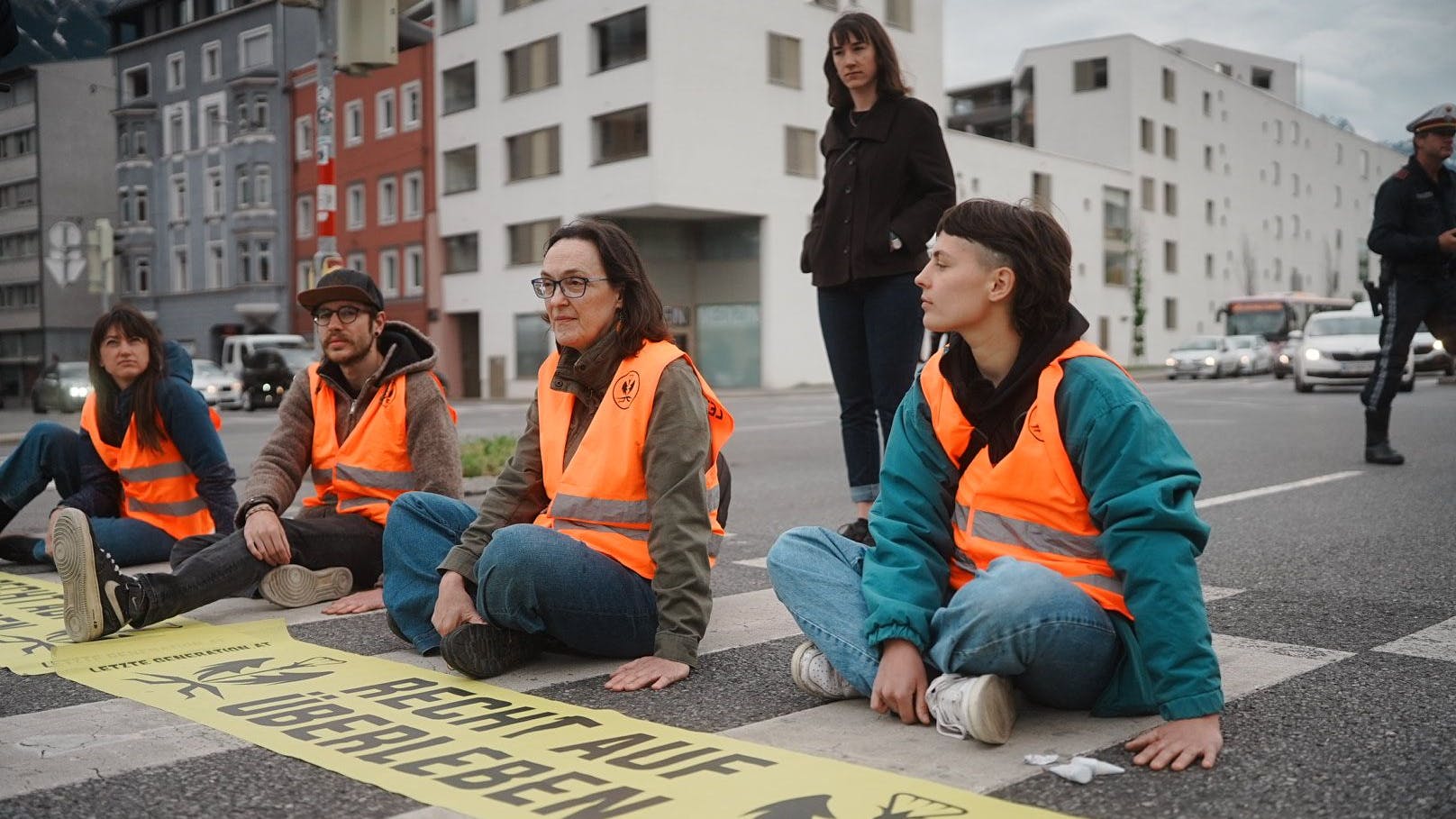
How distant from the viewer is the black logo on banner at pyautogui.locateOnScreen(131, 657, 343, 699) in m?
3.82

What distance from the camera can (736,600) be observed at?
5074mm

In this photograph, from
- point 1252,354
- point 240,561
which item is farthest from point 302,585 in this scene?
point 1252,354

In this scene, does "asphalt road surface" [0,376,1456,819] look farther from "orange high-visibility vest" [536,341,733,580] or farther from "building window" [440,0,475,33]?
"building window" [440,0,475,33]

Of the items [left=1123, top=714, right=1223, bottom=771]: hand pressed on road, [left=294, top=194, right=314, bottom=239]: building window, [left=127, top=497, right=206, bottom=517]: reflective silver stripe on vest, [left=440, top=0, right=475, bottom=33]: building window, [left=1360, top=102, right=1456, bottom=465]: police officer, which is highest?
[left=440, top=0, right=475, bottom=33]: building window

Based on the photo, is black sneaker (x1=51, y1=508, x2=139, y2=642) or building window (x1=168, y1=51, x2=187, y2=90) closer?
black sneaker (x1=51, y1=508, x2=139, y2=642)

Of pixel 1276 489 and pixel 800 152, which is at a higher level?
pixel 800 152

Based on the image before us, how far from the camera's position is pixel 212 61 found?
185ft

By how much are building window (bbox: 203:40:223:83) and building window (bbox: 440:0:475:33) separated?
14.4 meters

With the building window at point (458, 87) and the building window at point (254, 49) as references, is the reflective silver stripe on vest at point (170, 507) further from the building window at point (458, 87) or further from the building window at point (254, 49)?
the building window at point (254, 49)

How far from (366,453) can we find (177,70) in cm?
5889

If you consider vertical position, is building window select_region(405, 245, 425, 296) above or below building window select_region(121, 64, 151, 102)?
below

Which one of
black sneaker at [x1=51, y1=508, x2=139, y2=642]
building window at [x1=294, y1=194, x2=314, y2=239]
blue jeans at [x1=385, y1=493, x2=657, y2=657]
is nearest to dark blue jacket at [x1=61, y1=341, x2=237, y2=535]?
black sneaker at [x1=51, y1=508, x2=139, y2=642]

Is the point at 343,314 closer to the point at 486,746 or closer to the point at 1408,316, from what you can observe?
the point at 486,746

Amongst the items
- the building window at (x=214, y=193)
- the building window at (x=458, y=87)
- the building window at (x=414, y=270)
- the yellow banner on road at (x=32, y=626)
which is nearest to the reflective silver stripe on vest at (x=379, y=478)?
the yellow banner on road at (x=32, y=626)
